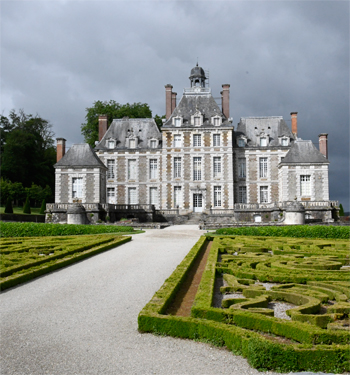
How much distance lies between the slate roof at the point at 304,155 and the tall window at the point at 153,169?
35.0 feet

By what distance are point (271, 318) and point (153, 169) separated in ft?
101

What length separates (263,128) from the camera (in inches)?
1388

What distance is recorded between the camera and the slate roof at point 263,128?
113ft

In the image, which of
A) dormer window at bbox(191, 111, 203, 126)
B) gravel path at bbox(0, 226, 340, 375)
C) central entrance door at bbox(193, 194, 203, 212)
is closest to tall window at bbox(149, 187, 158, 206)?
central entrance door at bbox(193, 194, 203, 212)

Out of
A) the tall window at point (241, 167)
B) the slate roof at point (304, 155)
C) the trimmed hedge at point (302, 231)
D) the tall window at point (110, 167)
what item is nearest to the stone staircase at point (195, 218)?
the tall window at point (241, 167)

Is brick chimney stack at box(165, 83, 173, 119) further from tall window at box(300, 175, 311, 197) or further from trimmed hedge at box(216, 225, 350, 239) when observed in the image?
trimmed hedge at box(216, 225, 350, 239)

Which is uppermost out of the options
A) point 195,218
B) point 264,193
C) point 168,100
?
point 168,100

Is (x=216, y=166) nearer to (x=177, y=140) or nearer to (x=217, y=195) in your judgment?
(x=217, y=195)

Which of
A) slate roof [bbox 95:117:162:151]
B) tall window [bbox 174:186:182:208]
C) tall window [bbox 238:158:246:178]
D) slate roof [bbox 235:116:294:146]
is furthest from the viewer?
slate roof [bbox 95:117:162:151]

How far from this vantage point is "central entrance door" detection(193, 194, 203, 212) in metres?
32.7

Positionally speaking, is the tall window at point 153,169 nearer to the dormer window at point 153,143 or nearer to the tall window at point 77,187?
the dormer window at point 153,143

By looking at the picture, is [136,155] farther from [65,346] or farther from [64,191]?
[65,346]

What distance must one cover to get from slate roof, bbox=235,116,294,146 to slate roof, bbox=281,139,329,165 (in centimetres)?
381

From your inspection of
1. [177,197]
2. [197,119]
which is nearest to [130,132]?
[197,119]
